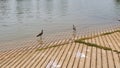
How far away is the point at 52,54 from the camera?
1306cm

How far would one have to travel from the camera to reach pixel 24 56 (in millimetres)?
13125

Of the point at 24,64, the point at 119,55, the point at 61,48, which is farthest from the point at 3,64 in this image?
the point at 119,55

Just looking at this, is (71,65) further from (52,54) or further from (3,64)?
(3,64)

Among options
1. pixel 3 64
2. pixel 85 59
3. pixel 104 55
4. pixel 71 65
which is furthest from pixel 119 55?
pixel 3 64

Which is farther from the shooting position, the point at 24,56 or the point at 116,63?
the point at 24,56

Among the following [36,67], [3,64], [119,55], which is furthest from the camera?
[119,55]

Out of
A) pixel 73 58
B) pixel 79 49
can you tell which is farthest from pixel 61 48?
pixel 73 58

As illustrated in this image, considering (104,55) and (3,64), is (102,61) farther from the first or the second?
(3,64)

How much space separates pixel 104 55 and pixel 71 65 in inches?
95.8

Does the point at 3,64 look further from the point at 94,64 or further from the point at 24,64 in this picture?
the point at 94,64

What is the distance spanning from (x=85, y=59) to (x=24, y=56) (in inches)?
138

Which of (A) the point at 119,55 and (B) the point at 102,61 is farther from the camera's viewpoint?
(A) the point at 119,55

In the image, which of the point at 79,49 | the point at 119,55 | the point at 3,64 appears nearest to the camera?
the point at 3,64

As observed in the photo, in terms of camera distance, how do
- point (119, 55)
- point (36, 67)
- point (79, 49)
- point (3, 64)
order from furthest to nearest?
point (79, 49) < point (119, 55) < point (3, 64) < point (36, 67)
